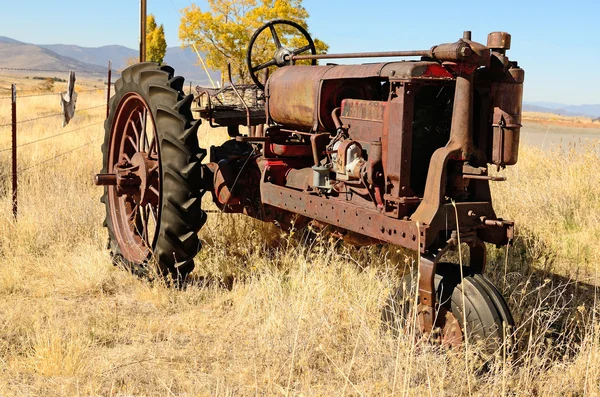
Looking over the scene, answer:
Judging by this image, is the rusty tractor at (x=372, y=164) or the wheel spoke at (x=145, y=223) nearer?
the rusty tractor at (x=372, y=164)

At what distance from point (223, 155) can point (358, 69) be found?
164 centimetres

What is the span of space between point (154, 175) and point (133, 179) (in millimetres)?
273

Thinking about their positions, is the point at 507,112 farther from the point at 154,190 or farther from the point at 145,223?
the point at 145,223

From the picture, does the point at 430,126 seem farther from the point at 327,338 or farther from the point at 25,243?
the point at 25,243

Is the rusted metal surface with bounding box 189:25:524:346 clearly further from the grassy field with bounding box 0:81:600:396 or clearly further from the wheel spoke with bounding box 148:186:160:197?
the wheel spoke with bounding box 148:186:160:197

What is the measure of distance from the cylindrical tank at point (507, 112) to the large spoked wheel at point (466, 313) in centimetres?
69

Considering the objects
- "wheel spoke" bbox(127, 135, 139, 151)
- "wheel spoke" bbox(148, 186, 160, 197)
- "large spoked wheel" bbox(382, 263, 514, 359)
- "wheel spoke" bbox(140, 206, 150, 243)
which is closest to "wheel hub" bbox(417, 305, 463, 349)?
"large spoked wheel" bbox(382, 263, 514, 359)

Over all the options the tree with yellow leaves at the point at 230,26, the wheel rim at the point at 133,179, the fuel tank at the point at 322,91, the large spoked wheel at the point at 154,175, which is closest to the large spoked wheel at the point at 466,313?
the fuel tank at the point at 322,91

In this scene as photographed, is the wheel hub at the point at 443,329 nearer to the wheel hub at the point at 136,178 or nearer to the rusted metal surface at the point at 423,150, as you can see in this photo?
the rusted metal surface at the point at 423,150

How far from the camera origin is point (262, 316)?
4.09 metres

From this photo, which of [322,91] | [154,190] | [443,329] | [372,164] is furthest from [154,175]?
[443,329]

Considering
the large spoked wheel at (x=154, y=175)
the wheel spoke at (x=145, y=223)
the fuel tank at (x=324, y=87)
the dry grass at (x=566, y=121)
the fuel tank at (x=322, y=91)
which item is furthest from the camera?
the dry grass at (x=566, y=121)

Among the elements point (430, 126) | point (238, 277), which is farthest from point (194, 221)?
point (430, 126)

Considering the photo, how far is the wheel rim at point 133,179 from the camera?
498 centimetres
